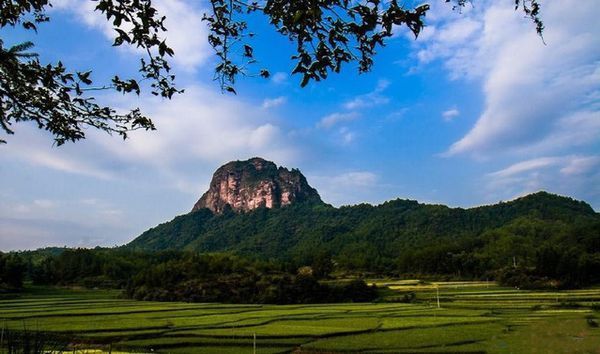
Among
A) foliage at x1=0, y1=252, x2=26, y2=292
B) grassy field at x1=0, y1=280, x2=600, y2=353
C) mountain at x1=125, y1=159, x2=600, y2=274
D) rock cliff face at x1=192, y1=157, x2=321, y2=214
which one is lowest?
grassy field at x1=0, y1=280, x2=600, y2=353

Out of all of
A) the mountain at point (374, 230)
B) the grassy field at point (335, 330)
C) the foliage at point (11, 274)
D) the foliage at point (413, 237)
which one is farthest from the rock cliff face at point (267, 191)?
the grassy field at point (335, 330)

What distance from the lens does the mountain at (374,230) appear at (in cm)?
7575

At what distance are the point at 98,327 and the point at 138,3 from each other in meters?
25.9

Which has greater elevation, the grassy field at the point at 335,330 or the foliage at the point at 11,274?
the foliage at the point at 11,274

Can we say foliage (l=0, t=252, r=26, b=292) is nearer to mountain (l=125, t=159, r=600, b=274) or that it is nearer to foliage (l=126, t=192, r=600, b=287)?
foliage (l=126, t=192, r=600, b=287)

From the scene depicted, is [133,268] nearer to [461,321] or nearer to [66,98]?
[461,321]

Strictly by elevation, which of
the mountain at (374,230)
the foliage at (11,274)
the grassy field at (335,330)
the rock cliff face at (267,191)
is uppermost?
the rock cliff face at (267,191)

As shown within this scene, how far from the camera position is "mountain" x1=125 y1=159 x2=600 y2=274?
249 ft

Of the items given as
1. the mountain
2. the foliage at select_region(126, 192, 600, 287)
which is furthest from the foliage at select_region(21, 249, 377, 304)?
the mountain

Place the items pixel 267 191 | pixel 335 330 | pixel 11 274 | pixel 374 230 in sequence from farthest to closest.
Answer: pixel 267 191 → pixel 374 230 → pixel 11 274 → pixel 335 330

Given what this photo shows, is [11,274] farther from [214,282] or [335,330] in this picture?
[335,330]

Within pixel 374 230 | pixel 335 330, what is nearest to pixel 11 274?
pixel 335 330

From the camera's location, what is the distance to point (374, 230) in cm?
11894

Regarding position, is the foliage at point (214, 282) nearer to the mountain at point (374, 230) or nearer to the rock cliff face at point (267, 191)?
the mountain at point (374, 230)
